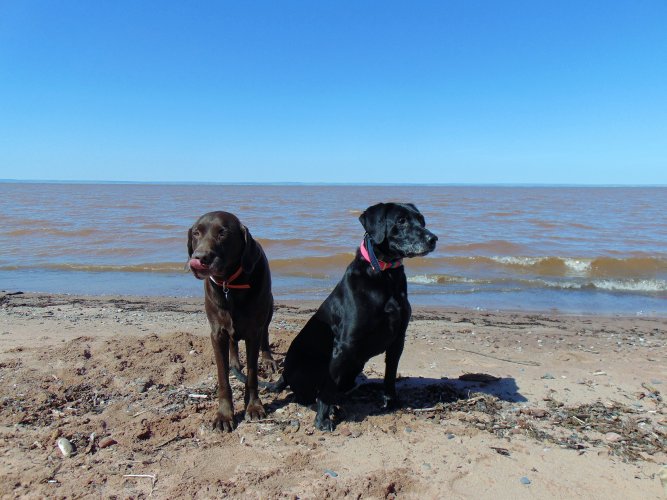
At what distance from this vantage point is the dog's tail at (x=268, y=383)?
445cm

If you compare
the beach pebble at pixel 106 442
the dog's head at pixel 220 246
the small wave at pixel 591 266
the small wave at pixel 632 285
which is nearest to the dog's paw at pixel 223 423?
the beach pebble at pixel 106 442

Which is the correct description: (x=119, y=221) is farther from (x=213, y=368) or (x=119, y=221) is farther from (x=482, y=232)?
(x=213, y=368)

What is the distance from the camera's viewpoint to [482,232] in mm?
20984

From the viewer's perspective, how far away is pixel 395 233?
12.5 ft

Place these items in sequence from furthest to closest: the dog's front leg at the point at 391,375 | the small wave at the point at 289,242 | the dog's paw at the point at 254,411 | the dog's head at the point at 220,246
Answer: the small wave at the point at 289,242
the dog's front leg at the point at 391,375
the dog's paw at the point at 254,411
the dog's head at the point at 220,246

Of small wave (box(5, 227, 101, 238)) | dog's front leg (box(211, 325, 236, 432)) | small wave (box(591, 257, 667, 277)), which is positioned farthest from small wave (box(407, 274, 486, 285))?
small wave (box(5, 227, 101, 238))

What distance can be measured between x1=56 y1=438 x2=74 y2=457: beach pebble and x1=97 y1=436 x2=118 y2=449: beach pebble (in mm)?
175

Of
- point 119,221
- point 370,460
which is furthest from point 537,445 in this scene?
point 119,221

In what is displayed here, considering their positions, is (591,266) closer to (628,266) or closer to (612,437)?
(628,266)

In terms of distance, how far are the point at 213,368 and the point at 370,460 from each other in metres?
2.16

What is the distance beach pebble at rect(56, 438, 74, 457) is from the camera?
11.0 feet

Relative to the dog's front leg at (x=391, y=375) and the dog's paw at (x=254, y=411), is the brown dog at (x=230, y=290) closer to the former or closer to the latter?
the dog's paw at (x=254, y=411)

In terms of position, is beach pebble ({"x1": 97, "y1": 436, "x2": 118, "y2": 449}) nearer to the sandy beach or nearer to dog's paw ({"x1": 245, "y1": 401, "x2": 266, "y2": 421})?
the sandy beach

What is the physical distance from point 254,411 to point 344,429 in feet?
2.48
